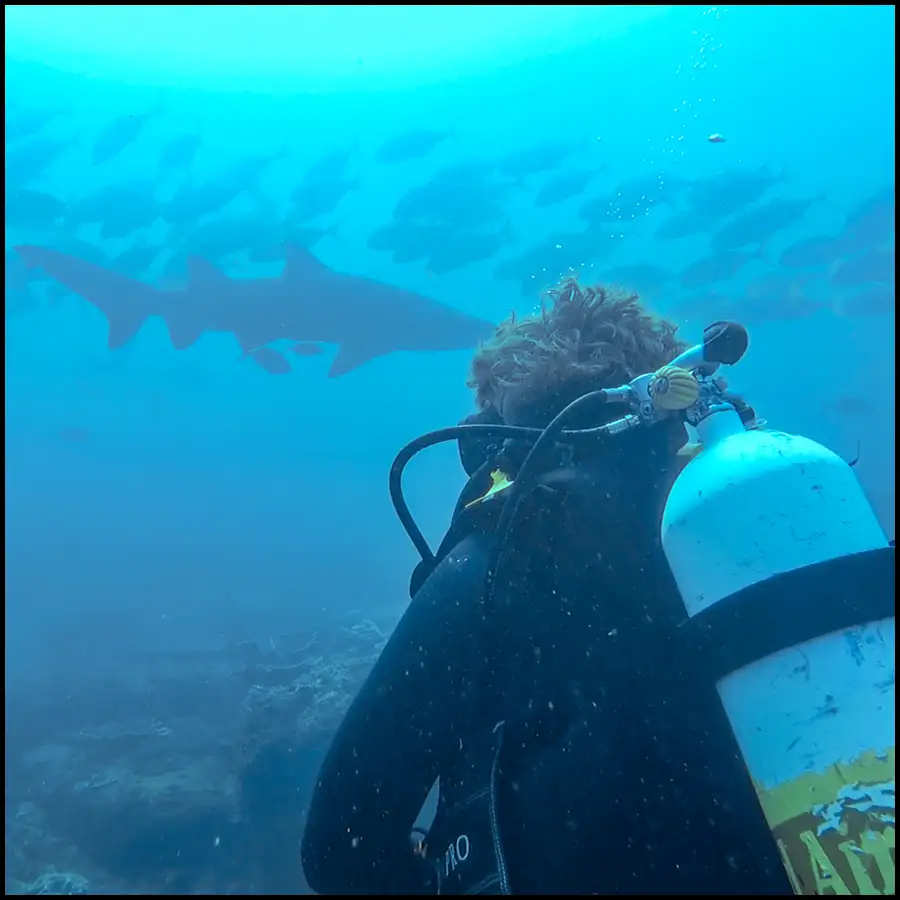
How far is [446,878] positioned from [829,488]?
1.08 metres

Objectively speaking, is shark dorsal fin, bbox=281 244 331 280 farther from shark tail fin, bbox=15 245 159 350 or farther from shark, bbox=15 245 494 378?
shark tail fin, bbox=15 245 159 350

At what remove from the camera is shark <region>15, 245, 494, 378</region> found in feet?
79.0

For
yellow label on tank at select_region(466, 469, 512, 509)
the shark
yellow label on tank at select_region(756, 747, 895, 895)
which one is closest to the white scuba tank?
yellow label on tank at select_region(756, 747, 895, 895)

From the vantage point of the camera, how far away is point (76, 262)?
78.3 feet

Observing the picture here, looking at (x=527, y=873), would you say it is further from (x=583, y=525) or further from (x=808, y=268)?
(x=808, y=268)

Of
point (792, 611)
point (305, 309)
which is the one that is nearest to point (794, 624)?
point (792, 611)

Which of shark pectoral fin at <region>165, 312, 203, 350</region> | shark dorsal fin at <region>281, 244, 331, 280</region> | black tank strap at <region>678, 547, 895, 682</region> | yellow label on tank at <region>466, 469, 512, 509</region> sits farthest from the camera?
shark dorsal fin at <region>281, 244, 331, 280</region>

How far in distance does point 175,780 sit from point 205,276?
20.8 meters

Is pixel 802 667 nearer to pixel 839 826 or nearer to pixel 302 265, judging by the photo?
pixel 839 826

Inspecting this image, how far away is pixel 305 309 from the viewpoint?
82.1 ft

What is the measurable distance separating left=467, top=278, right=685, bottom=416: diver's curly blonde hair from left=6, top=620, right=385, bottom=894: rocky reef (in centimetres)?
824

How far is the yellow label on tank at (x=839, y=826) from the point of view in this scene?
1069mm

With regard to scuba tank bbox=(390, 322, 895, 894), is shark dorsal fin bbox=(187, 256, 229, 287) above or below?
above

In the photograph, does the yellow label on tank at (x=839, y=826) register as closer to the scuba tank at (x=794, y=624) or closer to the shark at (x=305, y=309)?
the scuba tank at (x=794, y=624)
